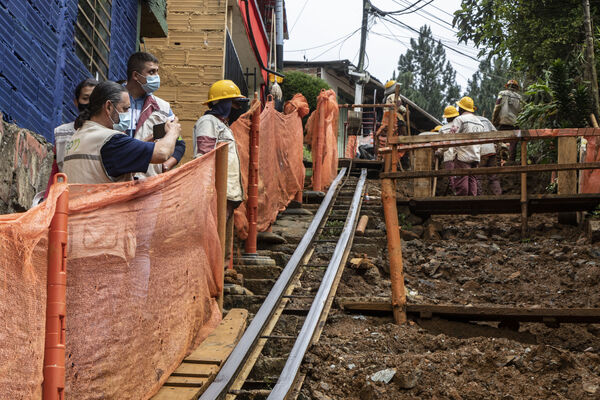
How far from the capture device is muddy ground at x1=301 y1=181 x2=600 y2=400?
5746 mm

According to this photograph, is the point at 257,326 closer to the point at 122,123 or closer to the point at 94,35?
the point at 122,123

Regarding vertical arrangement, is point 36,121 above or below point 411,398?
above

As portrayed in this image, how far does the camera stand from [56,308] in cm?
340

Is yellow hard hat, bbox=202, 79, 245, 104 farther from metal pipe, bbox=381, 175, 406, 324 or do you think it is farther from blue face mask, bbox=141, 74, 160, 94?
metal pipe, bbox=381, 175, 406, 324

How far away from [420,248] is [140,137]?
5.98 meters

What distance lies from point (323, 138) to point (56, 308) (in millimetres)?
11560

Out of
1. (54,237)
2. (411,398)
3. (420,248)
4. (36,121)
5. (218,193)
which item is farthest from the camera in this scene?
(420,248)

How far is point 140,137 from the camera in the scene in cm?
631

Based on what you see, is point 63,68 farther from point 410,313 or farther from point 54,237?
point 54,237

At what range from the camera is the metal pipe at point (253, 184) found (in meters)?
9.20

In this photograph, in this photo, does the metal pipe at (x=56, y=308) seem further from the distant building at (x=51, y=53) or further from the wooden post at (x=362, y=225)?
the wooden post at (x=362, y=225)

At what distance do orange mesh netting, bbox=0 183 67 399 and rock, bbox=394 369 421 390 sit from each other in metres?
3.10

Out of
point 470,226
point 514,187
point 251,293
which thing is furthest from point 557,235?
point 251,293

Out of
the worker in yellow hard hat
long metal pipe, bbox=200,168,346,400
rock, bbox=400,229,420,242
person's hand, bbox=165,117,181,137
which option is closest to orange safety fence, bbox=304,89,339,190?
rock, bbox=400,229,420,242
